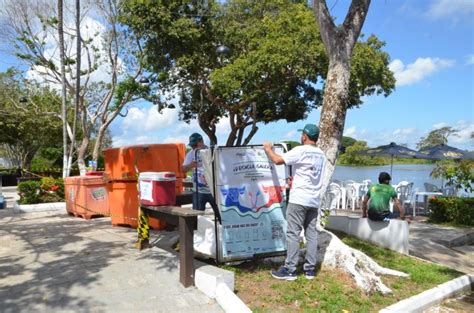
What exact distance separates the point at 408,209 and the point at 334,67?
8.89m

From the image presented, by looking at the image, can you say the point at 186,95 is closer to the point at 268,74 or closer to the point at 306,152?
the point at 268,74

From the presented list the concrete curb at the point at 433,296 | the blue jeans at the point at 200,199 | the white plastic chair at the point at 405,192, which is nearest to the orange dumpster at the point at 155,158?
the blue jeans at the point at 200,199

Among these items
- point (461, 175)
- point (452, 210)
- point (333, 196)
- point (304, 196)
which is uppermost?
point (461, 175)

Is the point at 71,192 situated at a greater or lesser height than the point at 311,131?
lesser

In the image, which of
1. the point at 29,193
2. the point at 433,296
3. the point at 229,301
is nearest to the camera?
the point at 229,301

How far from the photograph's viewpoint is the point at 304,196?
4.85 meters

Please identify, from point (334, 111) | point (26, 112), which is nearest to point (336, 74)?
point (334, 111)

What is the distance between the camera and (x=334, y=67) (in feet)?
19.8

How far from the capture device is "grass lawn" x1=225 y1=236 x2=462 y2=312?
436 centimetres

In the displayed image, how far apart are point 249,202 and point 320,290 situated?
1377 mm

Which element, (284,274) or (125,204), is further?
(125,204)

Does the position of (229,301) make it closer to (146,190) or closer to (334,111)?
(146,190)

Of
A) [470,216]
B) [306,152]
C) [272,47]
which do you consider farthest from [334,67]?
[272,47]

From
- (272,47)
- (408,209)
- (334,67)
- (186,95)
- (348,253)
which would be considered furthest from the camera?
(186,95)
